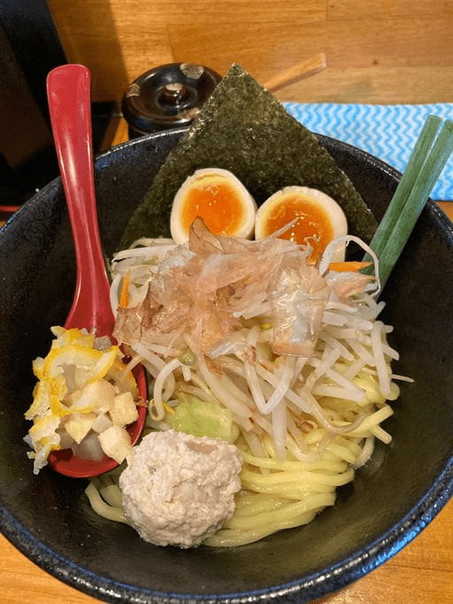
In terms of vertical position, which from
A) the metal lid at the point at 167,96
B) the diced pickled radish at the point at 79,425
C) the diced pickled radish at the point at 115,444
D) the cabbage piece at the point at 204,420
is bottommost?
the cabbage piece at the point at 204,420

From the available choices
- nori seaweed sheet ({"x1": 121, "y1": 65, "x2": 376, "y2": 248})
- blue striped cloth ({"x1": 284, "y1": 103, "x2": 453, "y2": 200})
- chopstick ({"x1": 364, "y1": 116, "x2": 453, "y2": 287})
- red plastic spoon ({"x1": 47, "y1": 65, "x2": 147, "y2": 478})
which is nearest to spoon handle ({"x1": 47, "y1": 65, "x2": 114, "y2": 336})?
red plastic spoon ({"x1": 47, "y1": 65, "x2": 147, "y2": 478})

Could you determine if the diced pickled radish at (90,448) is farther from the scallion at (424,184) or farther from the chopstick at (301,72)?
the chopstick at (301,72)

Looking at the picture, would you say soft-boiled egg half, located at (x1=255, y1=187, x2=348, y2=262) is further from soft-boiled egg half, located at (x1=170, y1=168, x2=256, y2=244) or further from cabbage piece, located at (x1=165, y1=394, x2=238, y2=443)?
cabbage piece, located at (x1=165, y1=394, x2=238, y2=443)

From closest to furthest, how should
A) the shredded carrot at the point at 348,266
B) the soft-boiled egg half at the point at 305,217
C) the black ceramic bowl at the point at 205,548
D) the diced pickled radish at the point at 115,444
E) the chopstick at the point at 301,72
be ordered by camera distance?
the black ceramic bowl at the point at 205,548 → the diced pickled radish at the point at 115,444 → the shredded carrot at the point at 348,266 → the soft-boiled egg half at the point at 305,217 → the chopstick at the point at 301,72

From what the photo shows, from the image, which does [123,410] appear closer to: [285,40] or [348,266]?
[348,266]

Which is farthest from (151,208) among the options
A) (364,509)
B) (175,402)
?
(364,509)

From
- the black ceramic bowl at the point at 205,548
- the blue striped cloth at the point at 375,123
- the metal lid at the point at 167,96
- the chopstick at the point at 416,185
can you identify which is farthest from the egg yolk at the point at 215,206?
the blue striped cloth at the point at 375,123

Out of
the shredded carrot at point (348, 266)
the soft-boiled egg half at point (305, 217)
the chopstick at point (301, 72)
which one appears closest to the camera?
the shredded carrot at point (348, 266)

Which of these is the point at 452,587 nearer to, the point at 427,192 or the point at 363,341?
the point at 363,341
